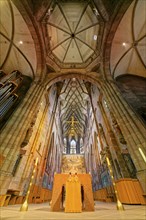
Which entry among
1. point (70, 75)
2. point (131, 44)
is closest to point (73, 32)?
point (70, 75)

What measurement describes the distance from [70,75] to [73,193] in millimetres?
11833

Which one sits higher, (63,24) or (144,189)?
(63,24)

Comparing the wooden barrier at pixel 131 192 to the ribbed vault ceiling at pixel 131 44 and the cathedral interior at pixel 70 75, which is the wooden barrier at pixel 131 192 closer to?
the cathedral interior at pixel 70 75

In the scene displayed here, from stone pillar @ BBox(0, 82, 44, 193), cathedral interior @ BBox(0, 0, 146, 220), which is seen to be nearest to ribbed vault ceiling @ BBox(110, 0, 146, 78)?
cathedral interior @ BBox(0, 0, 146, 220)

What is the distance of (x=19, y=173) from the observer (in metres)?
8.06

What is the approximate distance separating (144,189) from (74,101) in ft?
55.2

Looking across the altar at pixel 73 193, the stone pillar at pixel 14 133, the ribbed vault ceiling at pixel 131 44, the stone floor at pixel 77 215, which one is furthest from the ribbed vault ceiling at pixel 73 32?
the stone floor at pixel 77 215

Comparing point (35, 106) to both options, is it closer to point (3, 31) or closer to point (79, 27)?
point (3, 31)

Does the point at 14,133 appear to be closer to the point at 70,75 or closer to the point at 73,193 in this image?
the point at 73,193

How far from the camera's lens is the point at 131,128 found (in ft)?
24.9

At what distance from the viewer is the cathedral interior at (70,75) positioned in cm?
718

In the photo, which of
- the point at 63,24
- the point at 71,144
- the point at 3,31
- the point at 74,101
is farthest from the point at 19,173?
the point at 71,144

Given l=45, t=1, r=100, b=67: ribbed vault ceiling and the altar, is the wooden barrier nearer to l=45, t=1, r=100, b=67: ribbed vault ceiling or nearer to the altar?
the altar

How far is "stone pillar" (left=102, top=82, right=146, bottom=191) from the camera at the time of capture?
6.36 meters
